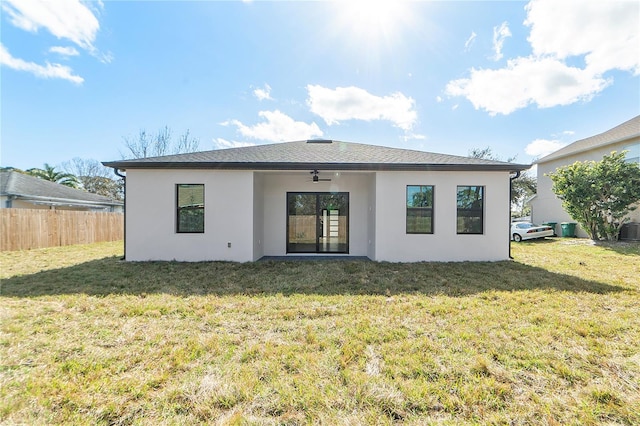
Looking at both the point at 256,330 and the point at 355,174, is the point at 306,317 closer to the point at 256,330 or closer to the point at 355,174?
the point at 256,330

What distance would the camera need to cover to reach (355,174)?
8.54 metres

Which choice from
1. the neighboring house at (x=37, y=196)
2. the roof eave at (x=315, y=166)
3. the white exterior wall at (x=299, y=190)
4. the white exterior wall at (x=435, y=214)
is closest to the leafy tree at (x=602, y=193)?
the roof eave at (x=315, y=166)

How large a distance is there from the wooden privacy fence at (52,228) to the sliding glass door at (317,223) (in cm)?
1013

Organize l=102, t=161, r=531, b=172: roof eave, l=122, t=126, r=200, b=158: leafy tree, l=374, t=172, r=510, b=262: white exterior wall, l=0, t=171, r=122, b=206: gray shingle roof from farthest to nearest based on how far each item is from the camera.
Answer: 1. l=122, t=126, r=200, b=158: leafy tree
2. l=0, t=171, r=122, b=206: gray shingle roof
3. l=374, t=172, r=510, b=262: white exterior wall
4. l=102, t=161, r=531, b=172: roof eave

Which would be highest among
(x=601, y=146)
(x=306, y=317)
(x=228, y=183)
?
(x=601, y=146)

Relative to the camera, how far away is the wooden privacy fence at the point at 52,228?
372 inches

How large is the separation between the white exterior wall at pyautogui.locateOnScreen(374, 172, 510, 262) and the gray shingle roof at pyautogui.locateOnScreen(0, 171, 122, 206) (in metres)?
17.0

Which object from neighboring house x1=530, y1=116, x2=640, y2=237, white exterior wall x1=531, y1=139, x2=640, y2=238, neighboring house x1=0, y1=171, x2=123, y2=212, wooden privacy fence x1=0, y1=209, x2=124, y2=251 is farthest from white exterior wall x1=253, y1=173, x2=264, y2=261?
white exterior wall x1=531, y1=139, x2=640, y2=238

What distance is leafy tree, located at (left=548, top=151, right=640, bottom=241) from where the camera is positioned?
37.4 ft

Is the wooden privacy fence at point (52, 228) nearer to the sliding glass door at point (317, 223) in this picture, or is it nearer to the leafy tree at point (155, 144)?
the sliding glass door at point (317, 223)

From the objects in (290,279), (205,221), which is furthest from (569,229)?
(205,221)

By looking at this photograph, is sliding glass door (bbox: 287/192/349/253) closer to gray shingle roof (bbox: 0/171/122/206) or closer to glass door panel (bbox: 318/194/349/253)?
glass door panel (bbox: 318/194/349/253)

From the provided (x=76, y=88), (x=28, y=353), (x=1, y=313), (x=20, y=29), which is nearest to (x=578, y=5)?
(x=28, y=353)

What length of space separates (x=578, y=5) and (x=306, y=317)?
1122 centimetres
